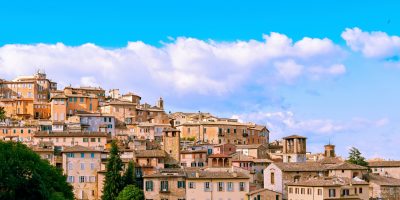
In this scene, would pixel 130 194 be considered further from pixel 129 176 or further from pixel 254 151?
pixel 254 151

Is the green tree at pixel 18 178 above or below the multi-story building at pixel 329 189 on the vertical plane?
above

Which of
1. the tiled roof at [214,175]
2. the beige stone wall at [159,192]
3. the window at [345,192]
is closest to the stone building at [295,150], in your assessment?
the tiled roof at [214,175]

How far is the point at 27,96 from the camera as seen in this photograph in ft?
371

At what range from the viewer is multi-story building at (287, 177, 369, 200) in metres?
67.3

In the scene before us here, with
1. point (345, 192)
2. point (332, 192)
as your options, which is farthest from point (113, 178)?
point (345, 192)

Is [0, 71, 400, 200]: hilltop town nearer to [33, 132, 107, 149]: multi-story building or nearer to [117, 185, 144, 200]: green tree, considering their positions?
[33, 132, 107, 149]: multi-story building

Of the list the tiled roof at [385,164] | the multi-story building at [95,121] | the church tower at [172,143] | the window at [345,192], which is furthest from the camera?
the multi-story building at [95,121]

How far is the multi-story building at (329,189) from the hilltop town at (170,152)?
0.10m

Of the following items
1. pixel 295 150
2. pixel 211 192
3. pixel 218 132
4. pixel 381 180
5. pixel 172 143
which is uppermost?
pixel 218 132

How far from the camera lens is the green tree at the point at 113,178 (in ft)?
232

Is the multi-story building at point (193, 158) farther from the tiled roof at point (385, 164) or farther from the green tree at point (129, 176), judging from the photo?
the tiled roof at point (385, 164)

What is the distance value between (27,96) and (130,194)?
51.4 meters

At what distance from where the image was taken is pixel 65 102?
102750 millimetres

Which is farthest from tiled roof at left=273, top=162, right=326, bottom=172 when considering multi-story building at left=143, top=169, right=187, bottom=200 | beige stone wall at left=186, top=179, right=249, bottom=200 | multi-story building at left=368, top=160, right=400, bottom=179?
multi-story building at left=368, top=160, right=400, bottom=179
